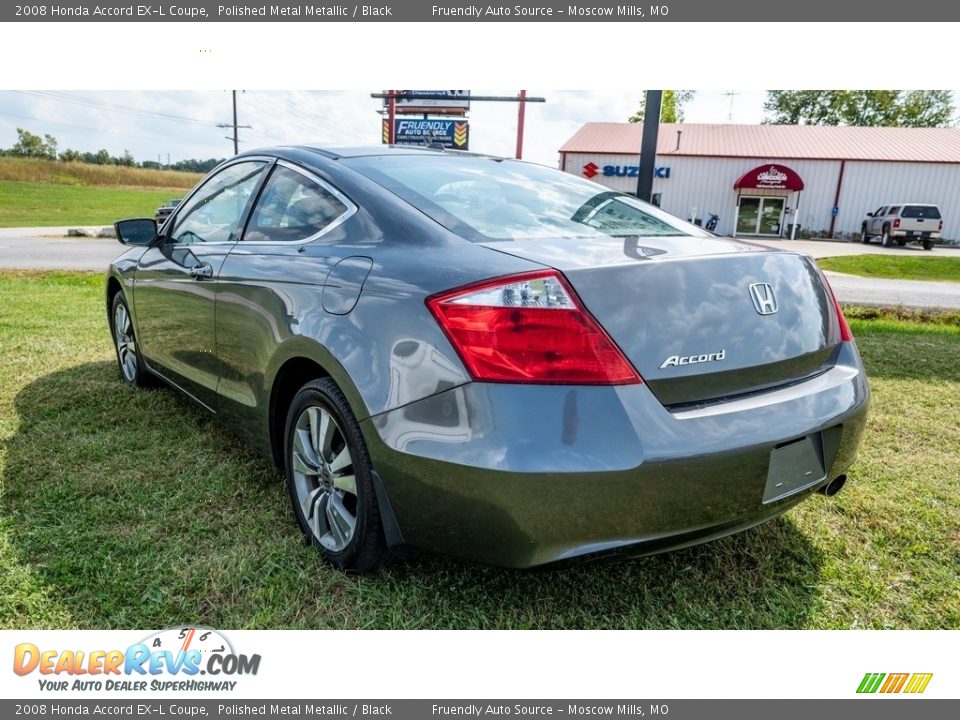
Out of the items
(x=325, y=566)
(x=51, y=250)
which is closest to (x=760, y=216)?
(x=51, y=250)

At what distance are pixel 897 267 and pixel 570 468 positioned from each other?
726 inches

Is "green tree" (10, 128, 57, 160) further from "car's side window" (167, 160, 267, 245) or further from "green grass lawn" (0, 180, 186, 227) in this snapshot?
"car's side window" (167, 160, 267, 245)

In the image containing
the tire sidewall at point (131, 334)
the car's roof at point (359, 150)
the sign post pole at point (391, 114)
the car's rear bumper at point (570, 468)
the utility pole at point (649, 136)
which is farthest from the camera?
the sign post pole at point (391, 114)

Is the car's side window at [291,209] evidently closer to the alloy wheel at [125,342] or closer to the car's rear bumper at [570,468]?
the car's rear bumper at [570,468]

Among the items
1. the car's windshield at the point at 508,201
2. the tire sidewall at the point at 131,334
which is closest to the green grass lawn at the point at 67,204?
the tire sidewall at the point at 131,334

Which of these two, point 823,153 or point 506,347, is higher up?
point 823,153

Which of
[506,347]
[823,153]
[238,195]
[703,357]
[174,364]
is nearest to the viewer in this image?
[506,347]

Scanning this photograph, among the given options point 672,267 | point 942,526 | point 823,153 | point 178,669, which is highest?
point 823,153

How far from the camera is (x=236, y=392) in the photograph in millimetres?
2893

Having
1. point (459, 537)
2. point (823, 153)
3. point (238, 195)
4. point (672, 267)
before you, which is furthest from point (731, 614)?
point (823, 153)

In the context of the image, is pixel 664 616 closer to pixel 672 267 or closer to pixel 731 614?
pixel 731 614

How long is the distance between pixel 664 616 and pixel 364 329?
1.33 metres

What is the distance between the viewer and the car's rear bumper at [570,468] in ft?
5.60

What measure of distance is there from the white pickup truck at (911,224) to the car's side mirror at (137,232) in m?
29.5
